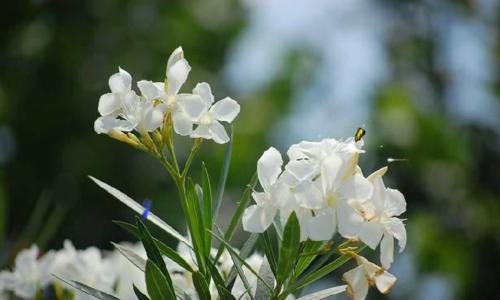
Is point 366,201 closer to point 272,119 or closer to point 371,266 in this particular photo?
point 371,266

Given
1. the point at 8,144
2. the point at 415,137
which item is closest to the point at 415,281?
the point at 415,137

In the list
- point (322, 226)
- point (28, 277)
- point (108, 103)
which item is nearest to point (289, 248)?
point (322, 226)

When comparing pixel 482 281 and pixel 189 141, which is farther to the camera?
A: pixel 482 281

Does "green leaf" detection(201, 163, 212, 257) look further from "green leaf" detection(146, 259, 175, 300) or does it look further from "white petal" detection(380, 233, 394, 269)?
"white petal" detection(380, 233, 394, 269)

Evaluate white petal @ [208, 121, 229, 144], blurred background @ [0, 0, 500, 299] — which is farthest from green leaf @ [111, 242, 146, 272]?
blurred background @ [0, 0, 500, 299]

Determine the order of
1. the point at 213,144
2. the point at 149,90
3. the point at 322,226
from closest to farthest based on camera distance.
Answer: the point at 322,226
the point at 149,90
the point at 213,144

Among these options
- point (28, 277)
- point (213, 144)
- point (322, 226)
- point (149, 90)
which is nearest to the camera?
point (322, 226)

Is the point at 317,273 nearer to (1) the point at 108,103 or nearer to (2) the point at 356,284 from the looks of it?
(2) the point at 356,284
